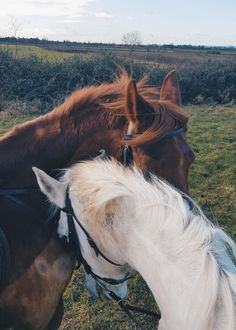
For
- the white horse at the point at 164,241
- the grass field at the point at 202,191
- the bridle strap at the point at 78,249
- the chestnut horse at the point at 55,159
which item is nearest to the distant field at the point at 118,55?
the grass field at the point at 202,191

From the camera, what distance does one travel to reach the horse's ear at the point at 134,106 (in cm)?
251

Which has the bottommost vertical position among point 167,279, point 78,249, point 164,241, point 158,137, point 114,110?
point 78,249

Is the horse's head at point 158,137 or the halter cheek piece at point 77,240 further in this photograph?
the horse's head at point 158,137

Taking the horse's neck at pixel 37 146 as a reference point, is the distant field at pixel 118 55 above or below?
above

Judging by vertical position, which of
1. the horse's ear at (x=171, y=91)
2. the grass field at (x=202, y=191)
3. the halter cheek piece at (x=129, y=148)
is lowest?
the grass field at (x=202, y=191)

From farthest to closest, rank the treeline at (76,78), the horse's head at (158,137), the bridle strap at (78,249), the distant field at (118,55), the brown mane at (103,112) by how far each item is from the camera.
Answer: the distant field at (118,55) < the treeline at (76,78) < the brown mane at (103,112) < the horse's head at (158,137) < the bridle strap at (78,249)

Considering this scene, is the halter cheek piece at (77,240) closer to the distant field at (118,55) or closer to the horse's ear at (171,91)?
the horse's ear at (171,91)

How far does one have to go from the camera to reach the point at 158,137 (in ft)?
8.04

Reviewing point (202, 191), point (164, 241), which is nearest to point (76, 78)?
point (202, 191)

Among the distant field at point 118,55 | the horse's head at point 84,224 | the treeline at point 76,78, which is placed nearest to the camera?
the horse's head at point 84,224

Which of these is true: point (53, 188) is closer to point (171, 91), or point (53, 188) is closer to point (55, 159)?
point (55, 159)

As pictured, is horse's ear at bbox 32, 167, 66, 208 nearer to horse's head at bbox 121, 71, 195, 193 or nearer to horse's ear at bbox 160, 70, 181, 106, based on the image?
horse's head at bbox 121, 71, 195, 193

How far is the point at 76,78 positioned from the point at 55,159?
16.5 m

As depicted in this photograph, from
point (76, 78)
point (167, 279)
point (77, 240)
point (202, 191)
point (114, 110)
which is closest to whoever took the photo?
point (167, 279)
